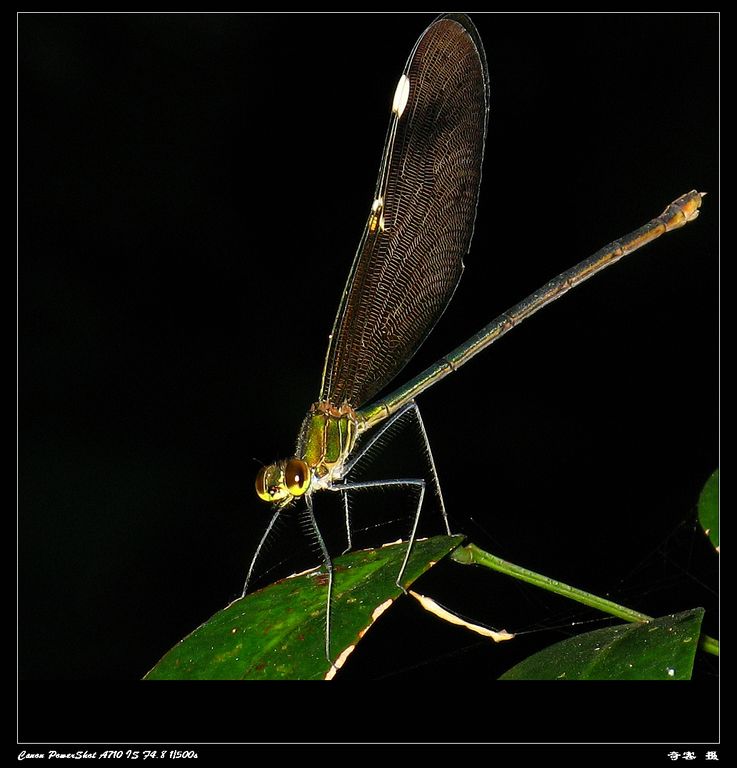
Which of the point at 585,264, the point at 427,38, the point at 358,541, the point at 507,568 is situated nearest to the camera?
the point at 507,568

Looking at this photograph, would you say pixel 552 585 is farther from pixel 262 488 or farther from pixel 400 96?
pixel 400 96

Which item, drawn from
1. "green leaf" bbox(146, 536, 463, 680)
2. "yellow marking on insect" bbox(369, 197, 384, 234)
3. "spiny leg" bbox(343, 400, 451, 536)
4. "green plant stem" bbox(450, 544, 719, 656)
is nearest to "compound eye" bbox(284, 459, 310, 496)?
"spiny leg" bbox(343, 400, 451, 536)

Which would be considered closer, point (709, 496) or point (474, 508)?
point (709, 496)

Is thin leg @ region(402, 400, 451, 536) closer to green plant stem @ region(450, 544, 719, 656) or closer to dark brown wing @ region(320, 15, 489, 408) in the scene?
dark brown wing @ region(320, 15, 489, 408)

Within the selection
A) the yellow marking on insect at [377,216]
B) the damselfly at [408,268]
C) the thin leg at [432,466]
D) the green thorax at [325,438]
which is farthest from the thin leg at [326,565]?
the yellow marking on insect at [377,216]

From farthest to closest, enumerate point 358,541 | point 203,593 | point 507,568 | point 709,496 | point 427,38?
1. point 203,593
2. point 358,541
3. point 427,38
4. point 709,496
5. point 507,568

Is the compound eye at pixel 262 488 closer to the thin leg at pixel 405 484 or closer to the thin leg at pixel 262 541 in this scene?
the thin leg at pixel 262 541

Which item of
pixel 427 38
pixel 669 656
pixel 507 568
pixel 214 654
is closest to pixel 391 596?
pixel 507 568

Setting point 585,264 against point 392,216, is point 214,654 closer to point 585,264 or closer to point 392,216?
point 392,216

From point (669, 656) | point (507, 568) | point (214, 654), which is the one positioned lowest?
point (669, 656)
